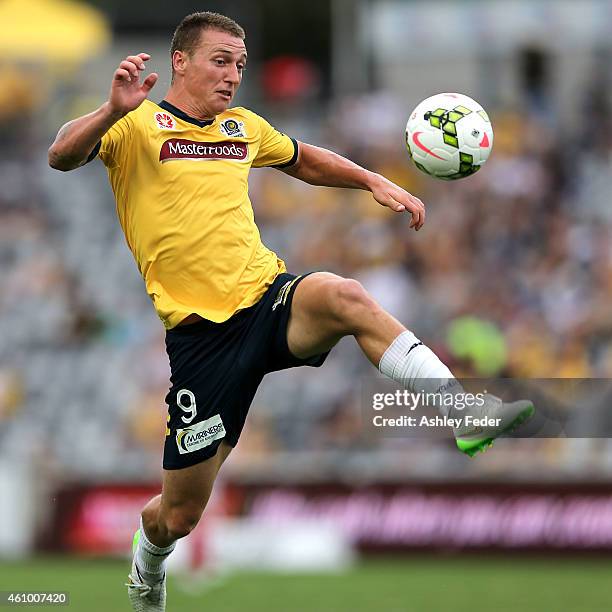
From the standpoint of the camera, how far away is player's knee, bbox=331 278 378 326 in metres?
7.34

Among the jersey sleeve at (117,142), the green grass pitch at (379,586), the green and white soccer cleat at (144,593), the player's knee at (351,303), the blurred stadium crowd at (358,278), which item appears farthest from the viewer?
the blurred stadium crowd at (358,278)

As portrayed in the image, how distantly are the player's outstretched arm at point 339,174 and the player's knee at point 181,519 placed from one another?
202 centimetres

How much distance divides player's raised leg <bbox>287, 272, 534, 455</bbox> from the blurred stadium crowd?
651 centimetres

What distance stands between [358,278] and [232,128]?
8.96 m

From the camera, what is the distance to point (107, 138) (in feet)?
25.2

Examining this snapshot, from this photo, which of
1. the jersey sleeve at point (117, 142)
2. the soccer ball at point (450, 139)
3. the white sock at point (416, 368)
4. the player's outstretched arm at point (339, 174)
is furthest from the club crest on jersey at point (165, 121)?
the white sock at point (416, 368)

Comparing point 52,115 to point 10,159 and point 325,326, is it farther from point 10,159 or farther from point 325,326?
point 325,326

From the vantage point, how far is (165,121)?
786cm

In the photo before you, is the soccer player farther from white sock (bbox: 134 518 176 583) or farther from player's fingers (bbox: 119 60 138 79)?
player's fingers (bbox: 119 60 138 79)

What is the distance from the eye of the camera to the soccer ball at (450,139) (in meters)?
7.99

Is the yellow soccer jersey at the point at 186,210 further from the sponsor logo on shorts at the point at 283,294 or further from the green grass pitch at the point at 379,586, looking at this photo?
the green grass pitch at the point at 379,586

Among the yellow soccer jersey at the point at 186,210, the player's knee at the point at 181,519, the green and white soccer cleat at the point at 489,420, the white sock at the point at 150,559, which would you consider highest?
the yellow soccer jersey at the point at 186,210

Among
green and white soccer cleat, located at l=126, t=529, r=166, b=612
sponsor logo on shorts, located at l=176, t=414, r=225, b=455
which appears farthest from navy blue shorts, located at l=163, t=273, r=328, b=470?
green and white soccer cleat, located at l=126, t=529, r=166, b=612

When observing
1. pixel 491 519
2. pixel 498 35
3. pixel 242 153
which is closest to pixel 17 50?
pixel 498 35
